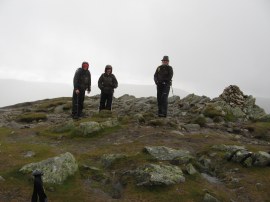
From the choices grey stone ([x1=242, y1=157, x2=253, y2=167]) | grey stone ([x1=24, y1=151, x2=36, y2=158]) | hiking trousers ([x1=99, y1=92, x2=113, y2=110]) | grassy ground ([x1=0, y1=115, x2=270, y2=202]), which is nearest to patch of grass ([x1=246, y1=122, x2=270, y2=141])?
grassy ground ([x1=0, y1=115, x2=270, y2=202])

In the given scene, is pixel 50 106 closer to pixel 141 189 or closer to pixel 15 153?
pixel 15 153

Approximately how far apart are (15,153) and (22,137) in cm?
491

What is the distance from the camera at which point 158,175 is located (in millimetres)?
14703

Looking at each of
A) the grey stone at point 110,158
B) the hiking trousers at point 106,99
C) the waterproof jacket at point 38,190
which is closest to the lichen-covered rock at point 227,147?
the grey stone at point 110,158

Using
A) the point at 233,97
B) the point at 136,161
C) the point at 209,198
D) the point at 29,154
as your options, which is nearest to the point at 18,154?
the point at 29,154

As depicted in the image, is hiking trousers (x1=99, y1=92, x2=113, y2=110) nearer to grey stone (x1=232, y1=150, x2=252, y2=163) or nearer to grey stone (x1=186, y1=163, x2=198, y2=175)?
grey stone (x1=232, y1=150, x2=252, y2=163)

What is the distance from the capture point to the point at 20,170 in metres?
15.0

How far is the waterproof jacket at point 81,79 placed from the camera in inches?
1107

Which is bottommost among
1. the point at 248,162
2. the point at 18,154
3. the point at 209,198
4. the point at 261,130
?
the point at 209,198

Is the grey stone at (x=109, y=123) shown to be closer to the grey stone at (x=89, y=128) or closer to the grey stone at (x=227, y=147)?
the grey stone at (x=89, y=128)

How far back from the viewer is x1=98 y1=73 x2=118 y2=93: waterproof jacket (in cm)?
2920

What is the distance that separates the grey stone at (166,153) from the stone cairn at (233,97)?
18950 mm

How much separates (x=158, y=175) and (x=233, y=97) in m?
23.8

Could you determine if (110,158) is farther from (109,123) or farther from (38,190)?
(109,123)
